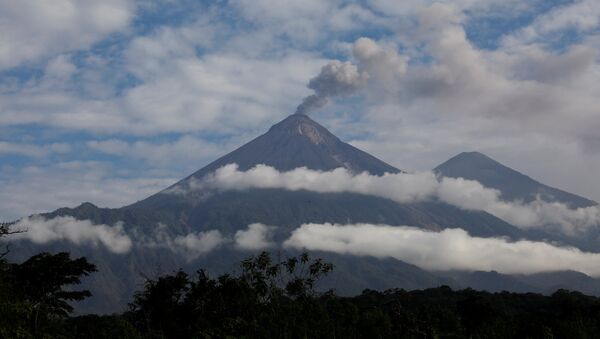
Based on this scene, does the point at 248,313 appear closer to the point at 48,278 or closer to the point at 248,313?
the point at 248,313

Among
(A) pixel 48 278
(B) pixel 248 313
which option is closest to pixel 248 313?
(B) pixel 248 313

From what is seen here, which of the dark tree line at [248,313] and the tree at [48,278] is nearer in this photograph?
the dark tree line at [248,313]

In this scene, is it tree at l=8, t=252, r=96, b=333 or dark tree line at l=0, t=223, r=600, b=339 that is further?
tree at l=8, t=252, r=96, b=333

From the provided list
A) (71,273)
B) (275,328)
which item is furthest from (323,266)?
(71,273)

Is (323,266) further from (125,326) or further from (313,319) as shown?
(125,326)

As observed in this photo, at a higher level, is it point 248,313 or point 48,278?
point 48,278

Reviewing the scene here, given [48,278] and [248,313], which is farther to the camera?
[48,278]
